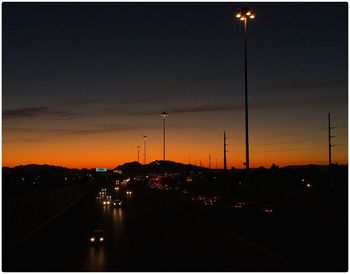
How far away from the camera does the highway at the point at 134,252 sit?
49.9ft

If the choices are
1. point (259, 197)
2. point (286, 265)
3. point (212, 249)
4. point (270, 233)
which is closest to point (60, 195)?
point (259, 197)

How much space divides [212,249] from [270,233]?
5269 millimetres

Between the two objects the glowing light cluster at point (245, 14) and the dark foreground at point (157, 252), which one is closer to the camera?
the dark foreground at point (157, 252)

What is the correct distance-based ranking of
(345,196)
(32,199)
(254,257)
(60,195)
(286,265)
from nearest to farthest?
(286,265) → (254,257) → (32,199) → (345,196) → (60,195)

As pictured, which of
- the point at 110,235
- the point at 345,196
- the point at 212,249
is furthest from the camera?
the point at 345,196

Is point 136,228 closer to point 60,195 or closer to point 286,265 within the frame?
point 286,265

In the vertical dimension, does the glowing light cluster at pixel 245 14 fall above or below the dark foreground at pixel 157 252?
above

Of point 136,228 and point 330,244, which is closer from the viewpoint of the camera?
point 330,244

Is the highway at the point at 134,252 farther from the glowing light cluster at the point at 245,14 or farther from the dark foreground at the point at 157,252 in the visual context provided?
the glowing light cluster at the point at 245,14

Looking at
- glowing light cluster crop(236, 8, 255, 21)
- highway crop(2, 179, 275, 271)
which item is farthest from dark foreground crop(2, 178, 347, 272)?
glowing light cluster crop(236, 8, 255, 21)

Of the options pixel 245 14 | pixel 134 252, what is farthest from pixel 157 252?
pixel 245 14

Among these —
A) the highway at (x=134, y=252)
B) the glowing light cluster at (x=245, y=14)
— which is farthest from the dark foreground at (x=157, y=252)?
the glowing light cluster at (x=245, y=14)

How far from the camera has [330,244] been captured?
19172 millimetres

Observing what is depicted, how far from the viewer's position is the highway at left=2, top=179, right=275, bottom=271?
15219 mm
